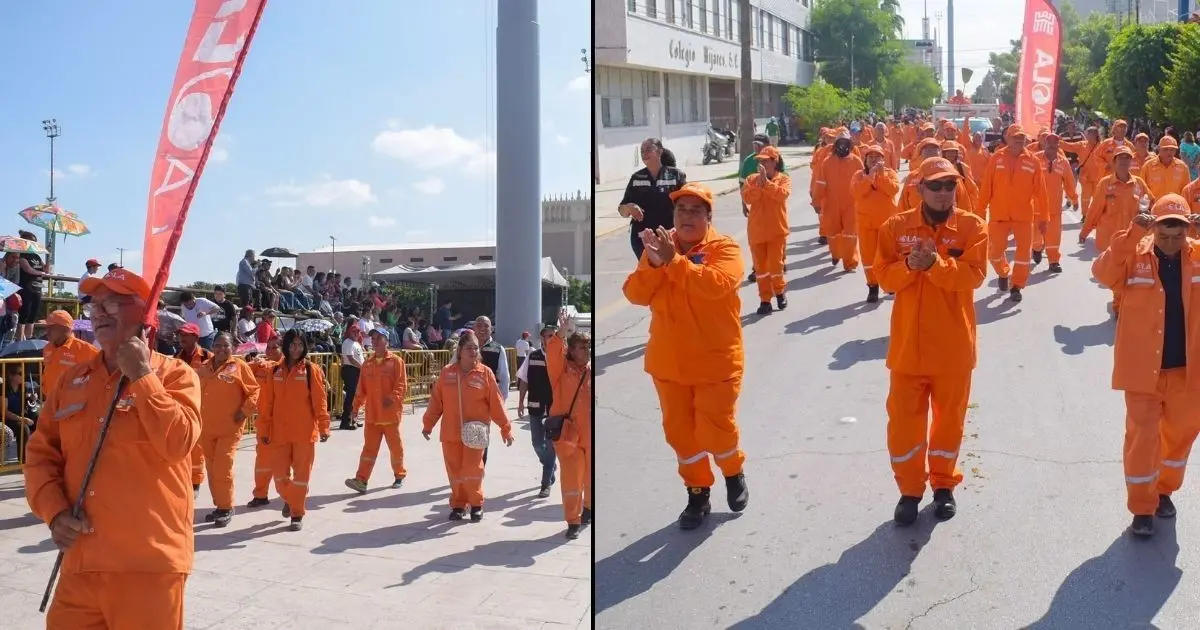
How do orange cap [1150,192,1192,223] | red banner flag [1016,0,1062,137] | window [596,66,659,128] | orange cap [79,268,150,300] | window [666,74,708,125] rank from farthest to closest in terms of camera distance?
window [666,74,708,125] → window [596,66,659,128] → red banner flag [1016,0,1062,137] → orange cap [1150,192,1192,223] → orange cap [79,268,150,300]

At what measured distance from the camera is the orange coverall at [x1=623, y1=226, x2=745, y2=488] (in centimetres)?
486

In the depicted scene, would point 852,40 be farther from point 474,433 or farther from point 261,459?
point 261,459

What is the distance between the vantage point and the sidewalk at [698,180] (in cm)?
1329

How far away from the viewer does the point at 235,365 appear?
8930 mm

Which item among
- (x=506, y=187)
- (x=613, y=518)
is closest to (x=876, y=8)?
(x=506, y=187)

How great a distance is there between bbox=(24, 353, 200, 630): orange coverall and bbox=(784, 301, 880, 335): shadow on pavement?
6.29m

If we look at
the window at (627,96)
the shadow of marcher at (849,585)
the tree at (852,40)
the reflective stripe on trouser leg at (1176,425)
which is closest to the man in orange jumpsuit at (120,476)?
→ the shadow of marcher at (849,585)

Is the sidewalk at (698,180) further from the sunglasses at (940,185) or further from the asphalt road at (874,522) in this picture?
the sunglasses at (940,185)

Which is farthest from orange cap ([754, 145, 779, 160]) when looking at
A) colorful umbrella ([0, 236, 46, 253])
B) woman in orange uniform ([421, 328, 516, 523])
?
colorful umbrella ([0, 236, 46, 253])

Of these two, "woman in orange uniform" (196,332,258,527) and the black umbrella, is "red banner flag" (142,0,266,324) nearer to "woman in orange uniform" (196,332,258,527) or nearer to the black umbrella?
"woman in orange uniform" (196,332,258,527)

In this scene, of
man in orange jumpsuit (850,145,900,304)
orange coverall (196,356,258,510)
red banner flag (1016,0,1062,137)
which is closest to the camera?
orange coverall (196,356,258,510)

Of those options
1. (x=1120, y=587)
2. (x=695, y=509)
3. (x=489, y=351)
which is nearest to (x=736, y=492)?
(x=695, y=509)

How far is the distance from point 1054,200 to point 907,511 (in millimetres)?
9083

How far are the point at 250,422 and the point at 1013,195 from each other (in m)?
9.96
